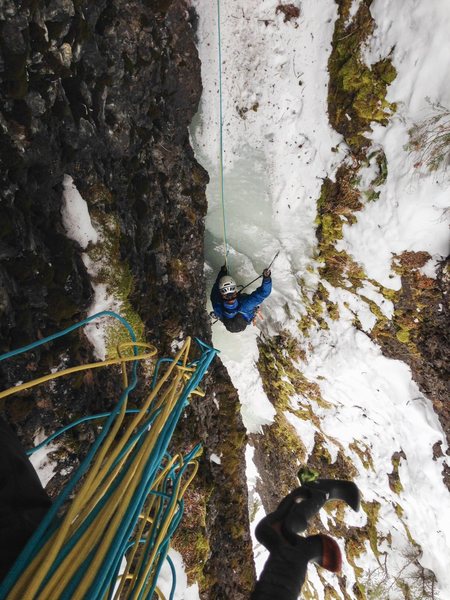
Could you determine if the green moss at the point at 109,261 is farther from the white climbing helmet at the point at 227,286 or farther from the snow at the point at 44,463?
the white climbing helmet at the point at 227,286

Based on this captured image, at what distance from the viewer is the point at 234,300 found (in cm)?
490

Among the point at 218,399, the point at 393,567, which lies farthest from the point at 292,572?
the point at 393,567

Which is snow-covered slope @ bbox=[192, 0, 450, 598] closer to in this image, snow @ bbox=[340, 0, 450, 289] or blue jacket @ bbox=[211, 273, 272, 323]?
snow @ bbox=[340, 0, 450, 289]

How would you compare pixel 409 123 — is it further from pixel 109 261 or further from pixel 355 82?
pixel 109 261

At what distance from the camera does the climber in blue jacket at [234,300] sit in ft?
15.9

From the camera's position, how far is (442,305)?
3639mm

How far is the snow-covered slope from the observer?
3330mm

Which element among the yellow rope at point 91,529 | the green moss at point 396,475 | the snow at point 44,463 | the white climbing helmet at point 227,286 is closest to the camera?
the yellow rope at point 91,529

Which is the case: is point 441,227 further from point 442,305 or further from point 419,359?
point 419,359

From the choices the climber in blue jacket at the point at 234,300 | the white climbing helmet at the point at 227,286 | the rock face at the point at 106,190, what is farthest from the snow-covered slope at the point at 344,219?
the rock face at the point at 106,190

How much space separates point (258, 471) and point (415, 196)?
665 cm

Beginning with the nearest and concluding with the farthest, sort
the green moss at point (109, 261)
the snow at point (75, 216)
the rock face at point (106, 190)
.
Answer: the rock face at point (106, 190)
the snow at point (75, 216)
the green moss at point (109, 261)

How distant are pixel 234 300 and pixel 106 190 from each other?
236cm

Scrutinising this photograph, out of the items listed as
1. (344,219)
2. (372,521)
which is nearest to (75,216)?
(344,219)
